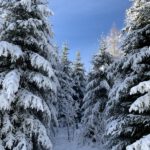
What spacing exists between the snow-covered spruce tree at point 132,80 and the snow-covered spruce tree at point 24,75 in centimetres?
340

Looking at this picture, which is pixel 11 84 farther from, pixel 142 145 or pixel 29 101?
pixel 142 145

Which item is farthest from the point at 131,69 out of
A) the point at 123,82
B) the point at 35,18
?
the point at 35,18

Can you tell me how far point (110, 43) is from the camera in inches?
2249

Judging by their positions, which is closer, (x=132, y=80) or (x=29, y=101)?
(x=132, y=80)

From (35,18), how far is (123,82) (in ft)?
21.3

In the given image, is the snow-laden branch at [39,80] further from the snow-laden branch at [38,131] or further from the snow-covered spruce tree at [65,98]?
the snow-covered spruce tree at [65,98]

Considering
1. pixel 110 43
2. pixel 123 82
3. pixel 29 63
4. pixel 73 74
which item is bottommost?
pixel 123 82

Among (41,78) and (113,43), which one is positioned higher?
(113,43)

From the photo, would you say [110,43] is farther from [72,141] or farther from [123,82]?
[123,82]

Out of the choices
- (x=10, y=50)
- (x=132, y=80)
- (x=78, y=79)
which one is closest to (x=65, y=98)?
(x=78, y=79)

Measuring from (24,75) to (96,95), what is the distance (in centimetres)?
1389

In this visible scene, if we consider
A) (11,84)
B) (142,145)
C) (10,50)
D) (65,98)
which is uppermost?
(65,98)

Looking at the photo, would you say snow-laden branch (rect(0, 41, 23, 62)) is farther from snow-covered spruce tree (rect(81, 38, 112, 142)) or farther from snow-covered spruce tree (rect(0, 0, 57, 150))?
snow-covered spruce tree (rect(81, 38, 112, 142))

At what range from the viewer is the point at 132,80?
16.1 metres
